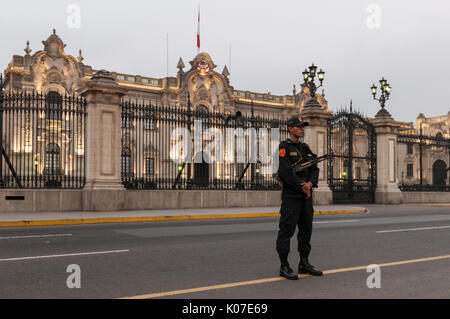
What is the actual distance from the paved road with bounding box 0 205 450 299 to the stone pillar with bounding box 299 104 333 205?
11.0 m

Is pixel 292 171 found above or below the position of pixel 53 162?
below

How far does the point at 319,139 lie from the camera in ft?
72.0

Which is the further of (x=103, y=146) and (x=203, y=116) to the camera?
(x=203, y=116)

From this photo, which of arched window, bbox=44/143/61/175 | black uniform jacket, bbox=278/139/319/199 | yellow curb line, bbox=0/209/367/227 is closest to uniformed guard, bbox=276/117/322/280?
black uniform jacket, bbox=278/139/319/199

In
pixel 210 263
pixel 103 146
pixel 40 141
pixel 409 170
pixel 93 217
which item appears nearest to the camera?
pixel 210 263

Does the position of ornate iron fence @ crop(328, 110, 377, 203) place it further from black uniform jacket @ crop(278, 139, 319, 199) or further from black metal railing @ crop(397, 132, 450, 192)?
black metal railing @ crop(397, 132, 450, 192)

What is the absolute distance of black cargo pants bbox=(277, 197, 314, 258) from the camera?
5.42 metres

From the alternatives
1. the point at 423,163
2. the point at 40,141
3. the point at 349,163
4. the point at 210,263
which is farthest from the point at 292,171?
the point at 423,163

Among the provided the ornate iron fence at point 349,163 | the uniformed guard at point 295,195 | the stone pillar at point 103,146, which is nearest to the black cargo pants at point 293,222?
the uniformed guard at point 295,195

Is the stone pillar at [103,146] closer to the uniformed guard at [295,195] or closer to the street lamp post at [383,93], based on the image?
the uniformed guard at [295,195]

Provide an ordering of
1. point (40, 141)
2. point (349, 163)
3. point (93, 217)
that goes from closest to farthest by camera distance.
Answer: point (93, 217) → point (40, 141) → point (349, 163)

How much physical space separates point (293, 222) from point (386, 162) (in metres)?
20.9

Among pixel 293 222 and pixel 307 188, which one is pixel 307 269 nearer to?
pixel 293 222

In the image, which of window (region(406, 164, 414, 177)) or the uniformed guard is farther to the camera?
window (region(406, 164, 414, 177))
